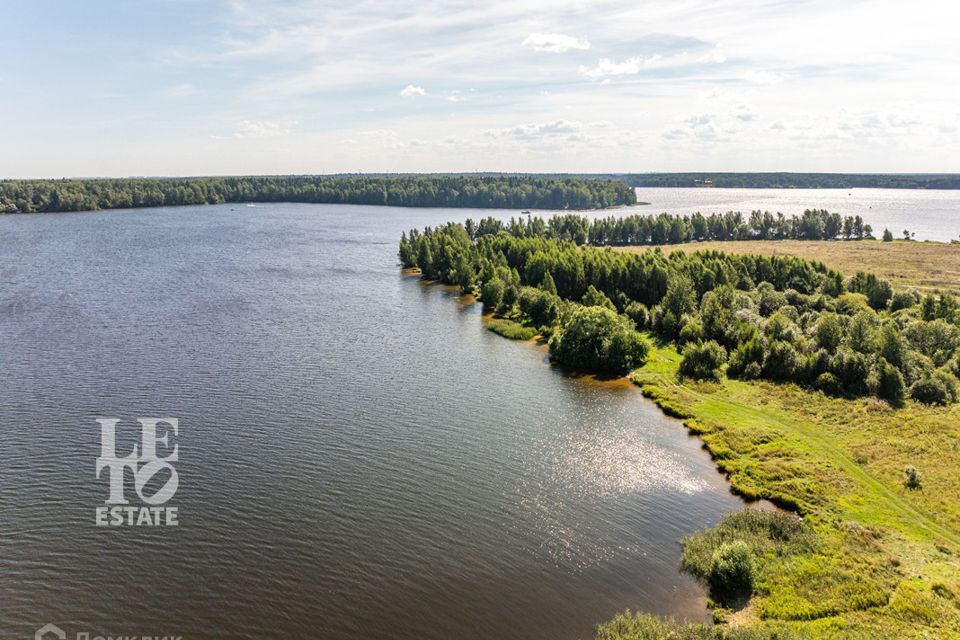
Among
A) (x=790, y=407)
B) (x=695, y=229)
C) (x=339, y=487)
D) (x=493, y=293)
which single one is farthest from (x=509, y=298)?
(x=695, y=229)

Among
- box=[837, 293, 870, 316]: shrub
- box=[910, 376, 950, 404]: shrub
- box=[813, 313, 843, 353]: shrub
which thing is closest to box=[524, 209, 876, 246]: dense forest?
box=[837, 293, 870, 316]: shrub

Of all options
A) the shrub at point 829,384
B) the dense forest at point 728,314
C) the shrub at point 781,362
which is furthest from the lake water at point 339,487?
the shrub at point 829,384

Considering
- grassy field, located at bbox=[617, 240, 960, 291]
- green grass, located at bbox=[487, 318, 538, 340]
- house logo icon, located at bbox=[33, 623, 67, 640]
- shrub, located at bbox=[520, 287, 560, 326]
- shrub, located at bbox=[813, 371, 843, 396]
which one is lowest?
house logo icon, located at bbox=[33, 623, 67, 640]

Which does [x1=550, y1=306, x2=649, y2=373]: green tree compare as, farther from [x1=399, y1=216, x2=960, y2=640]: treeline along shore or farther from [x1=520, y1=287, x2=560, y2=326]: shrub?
[x1=520, y1=287, x2=560, y2=326]: shrub

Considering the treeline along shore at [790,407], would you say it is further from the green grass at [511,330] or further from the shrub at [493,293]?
the green grass at [511,330]

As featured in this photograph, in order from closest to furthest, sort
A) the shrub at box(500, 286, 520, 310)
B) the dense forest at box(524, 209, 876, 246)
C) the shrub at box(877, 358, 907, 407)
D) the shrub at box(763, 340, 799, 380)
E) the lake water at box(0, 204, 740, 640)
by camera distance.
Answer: the lake water at box(0, 204, 740, 640) → the shrub at box(877, 358, 907, 407) → the shrub at box(763, 340, 799, 380) → the shrub at box(500, 286, 520, 310) → the dense forest at box(524, 209, 876, 246)

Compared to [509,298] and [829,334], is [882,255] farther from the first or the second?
[509,298]

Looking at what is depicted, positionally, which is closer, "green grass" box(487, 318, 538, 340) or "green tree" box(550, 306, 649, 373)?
"green tree" box(550, 306, 649, 373)
